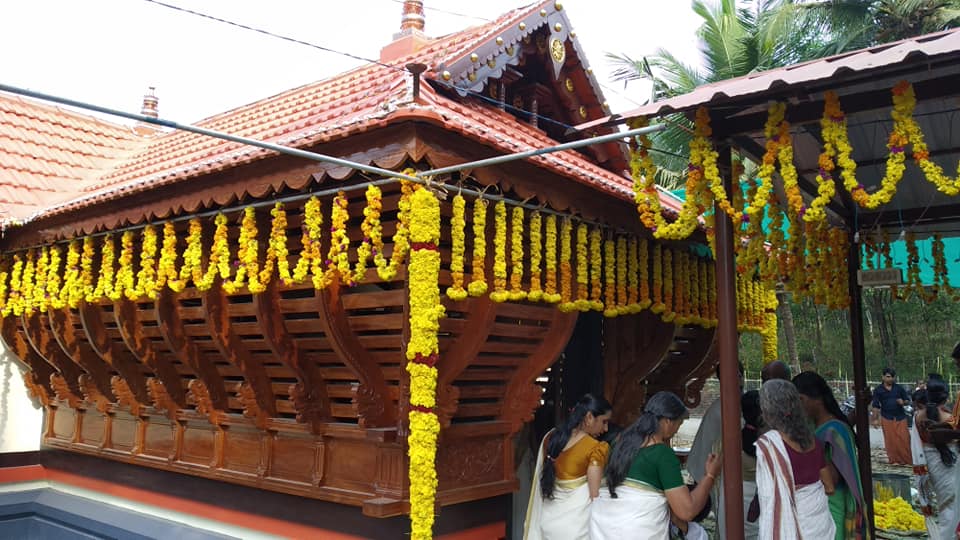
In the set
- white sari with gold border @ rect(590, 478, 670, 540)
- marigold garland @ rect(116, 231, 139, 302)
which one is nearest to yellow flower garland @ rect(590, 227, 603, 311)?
white sari with gold border @ rect(590, 478, 670, 540)

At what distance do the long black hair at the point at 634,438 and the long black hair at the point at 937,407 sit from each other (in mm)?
3465

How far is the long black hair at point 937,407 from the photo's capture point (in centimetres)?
602

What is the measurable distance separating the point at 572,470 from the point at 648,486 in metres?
0.53

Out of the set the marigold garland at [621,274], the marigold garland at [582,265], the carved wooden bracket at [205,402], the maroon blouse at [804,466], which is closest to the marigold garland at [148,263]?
the carved wooden bracket at [205,402]

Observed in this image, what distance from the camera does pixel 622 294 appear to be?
540 cm

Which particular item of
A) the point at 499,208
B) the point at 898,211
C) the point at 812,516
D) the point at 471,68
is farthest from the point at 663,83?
the point at 812,516

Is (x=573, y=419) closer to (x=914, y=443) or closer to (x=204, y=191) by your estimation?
(x=204, y=191)

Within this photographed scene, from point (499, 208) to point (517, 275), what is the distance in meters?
0.44

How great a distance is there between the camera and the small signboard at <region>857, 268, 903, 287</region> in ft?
18.4

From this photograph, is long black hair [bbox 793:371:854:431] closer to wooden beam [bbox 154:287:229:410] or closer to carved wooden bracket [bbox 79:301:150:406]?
wooden beam [bbox 154:287:229:410]

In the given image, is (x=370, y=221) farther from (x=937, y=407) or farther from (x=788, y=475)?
(x=937, y=407)

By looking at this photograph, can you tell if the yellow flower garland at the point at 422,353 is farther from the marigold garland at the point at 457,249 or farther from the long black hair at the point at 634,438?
the long black hair at the point at 634,438

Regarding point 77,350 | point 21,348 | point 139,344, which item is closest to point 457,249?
point 139,344

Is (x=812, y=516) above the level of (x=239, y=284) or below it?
below
